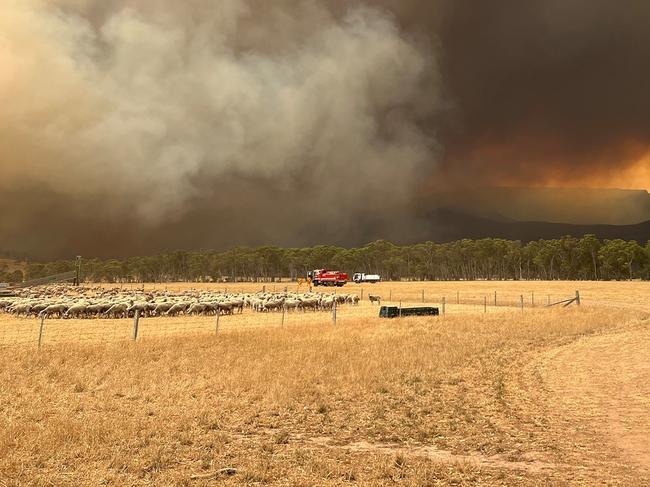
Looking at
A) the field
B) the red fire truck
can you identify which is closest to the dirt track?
the field

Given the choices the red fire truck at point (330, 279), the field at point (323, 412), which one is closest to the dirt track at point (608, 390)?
the field at point (323, 412)

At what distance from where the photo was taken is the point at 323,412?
40.6 ft

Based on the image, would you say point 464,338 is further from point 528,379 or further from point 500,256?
point 500,256

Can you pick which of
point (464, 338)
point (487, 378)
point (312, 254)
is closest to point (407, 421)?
point (487, 378)

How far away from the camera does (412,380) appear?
15742 millimetres

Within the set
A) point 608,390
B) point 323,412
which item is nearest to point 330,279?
point 608,390

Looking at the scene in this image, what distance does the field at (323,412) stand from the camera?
8.41 metres

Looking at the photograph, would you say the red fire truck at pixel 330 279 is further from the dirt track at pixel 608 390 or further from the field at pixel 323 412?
the field at pixel 323 412

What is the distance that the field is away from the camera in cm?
841

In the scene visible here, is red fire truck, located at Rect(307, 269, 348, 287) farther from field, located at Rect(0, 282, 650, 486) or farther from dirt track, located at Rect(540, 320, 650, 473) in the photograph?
field, located at Rect(0, 282, 650, 486)

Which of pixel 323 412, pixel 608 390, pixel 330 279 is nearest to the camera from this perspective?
pixel 323 412

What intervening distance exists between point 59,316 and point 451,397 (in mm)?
36497

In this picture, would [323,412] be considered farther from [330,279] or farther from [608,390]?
[330,279]

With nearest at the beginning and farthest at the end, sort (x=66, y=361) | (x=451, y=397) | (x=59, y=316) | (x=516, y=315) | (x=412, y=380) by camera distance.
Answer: (x=451, y=397) → (x=412, y=380) → (x=66, y=361) → (x=516, y=315) → (x=59, y=316)
